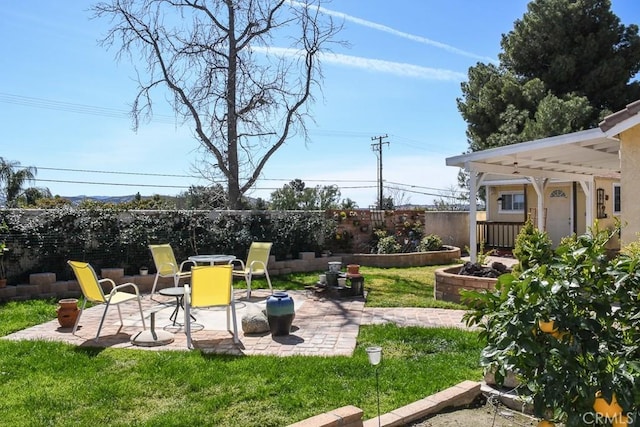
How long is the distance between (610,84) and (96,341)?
2211cm

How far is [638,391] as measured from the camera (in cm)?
208

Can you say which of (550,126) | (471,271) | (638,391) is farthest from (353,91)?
(638,391)

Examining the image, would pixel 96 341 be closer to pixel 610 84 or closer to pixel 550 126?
pixel 550 126

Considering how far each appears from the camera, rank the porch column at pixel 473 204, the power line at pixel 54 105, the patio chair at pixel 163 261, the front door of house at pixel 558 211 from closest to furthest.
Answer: the patio chair at pixel 163 261 → the porch column at pixel 473 204 → the front door of house at pixel 558 211 → the power line at pixel 54 105

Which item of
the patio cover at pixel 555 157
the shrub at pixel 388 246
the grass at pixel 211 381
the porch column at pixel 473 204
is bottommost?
the grass at pixel 211 381

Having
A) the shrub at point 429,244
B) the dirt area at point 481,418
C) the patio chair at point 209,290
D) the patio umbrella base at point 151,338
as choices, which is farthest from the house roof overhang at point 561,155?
the patio umbrella base at point 151,338

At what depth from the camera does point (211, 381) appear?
161 inches

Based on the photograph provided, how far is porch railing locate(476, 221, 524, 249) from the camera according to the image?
16844 millimetres

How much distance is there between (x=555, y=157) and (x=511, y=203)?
25.5 feet

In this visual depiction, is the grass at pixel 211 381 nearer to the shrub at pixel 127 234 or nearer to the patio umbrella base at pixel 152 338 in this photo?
the patio umbrella base at pixel 152 338

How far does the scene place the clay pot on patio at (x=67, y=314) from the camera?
6180 millimetres

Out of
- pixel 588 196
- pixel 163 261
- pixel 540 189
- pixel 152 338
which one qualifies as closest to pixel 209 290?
pixel 152 338

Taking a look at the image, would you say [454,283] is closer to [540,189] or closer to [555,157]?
[555,157]

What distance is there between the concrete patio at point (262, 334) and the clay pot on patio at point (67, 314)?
0.36 feet
